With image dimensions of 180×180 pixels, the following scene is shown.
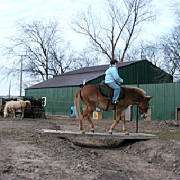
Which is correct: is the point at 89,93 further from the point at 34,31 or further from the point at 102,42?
the point at 34,31

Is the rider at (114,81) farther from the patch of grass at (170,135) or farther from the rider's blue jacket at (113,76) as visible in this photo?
the patch of grass at (170,135)

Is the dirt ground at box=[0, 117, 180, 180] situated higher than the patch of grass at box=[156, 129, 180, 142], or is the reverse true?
the patch of grass at box=[156, 129, 180, 142]

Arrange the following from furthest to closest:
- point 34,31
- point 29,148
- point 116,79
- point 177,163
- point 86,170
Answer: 1. point 34,31
2. point 116,79
3. point 29,148
4. point 177,163
5. point 86,170

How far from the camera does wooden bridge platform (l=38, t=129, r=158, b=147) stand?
8.84m

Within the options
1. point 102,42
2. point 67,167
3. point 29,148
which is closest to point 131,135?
point 29,148

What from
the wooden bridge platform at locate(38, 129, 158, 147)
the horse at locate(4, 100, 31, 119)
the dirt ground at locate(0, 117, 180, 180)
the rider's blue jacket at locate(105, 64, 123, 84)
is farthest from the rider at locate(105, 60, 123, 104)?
the horse at locate(4, 100, 31, 119)

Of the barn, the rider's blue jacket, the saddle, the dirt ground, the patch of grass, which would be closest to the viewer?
the dirt ground

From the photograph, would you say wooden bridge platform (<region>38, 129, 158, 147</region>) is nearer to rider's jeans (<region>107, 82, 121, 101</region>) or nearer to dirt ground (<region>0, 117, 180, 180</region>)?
dirt ground (<region>0, 117, 180, 180</region>)

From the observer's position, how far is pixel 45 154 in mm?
6484

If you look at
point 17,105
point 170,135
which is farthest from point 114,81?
point 17,105

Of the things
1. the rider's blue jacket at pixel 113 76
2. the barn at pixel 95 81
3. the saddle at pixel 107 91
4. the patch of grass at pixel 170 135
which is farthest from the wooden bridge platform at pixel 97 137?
the barn at pixel 95 81

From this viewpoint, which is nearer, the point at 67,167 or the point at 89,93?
the point at 67,167

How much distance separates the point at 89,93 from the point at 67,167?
3.97 meters

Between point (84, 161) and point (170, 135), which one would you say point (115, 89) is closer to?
point (170, 135)
